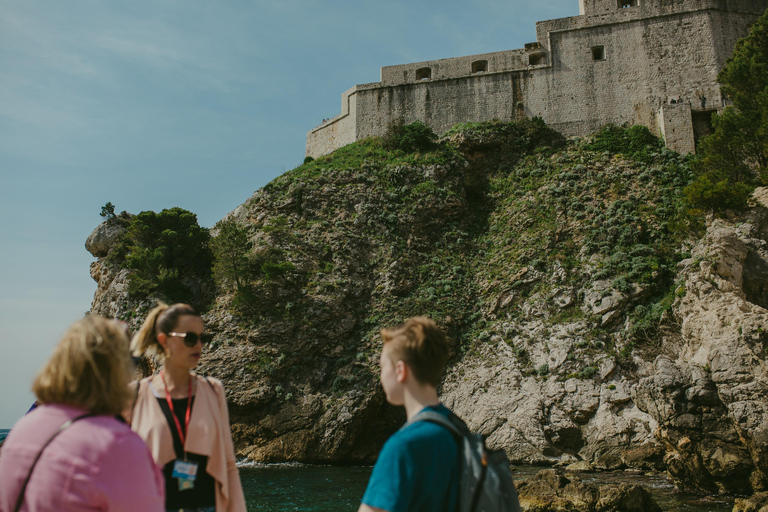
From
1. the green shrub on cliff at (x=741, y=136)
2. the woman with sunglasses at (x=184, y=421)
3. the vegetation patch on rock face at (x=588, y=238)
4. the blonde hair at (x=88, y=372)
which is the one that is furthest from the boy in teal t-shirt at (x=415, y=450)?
the green shrub on cliff at (x=741, y=136)

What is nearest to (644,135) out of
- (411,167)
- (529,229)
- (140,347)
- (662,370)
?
(529,229)

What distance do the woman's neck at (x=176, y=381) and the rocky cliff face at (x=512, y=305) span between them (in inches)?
595

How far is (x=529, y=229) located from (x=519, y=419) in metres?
11.5

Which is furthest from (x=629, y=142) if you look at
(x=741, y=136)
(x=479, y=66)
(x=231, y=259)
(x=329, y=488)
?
(x=329, y=488)

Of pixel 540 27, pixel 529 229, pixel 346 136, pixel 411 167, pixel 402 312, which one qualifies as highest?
pixel 540 27

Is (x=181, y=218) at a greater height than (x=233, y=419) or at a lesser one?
greater

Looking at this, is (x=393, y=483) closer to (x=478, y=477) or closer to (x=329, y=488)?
(x=478, y=477)

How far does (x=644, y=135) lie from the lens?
105ft

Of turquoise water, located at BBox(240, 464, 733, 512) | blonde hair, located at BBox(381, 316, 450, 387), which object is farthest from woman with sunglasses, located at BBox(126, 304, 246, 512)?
turquoise water, located at BBox(240, 464, 733, 512)

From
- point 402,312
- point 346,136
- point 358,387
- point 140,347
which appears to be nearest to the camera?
point 140,347

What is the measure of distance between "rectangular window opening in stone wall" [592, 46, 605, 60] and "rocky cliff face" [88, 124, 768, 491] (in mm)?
5987

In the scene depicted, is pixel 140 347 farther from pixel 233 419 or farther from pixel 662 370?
pixel 233 419

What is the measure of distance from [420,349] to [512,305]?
25.2 m

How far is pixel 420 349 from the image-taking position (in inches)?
115
